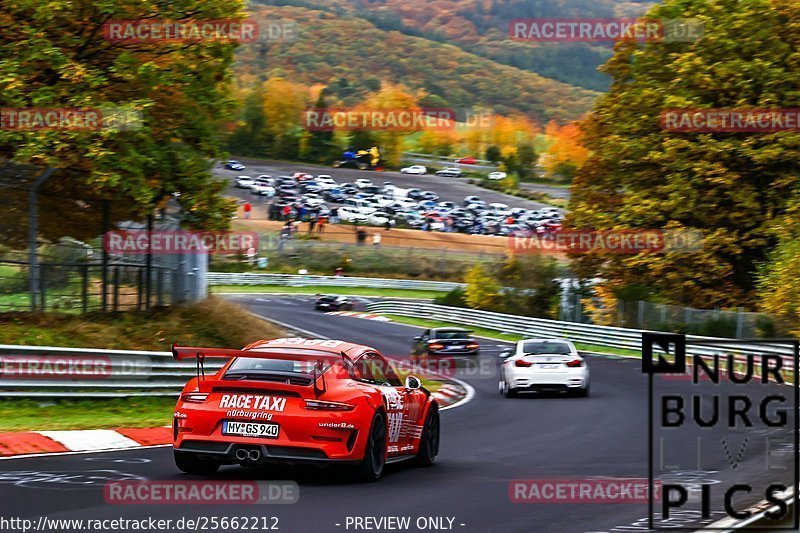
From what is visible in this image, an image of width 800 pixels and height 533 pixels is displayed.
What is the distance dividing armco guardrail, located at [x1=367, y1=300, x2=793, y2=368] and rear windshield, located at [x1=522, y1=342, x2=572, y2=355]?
5.07 meters

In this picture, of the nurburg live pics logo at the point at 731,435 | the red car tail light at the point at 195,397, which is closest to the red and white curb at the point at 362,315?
the nurburg live pics logo at the point at 731,435

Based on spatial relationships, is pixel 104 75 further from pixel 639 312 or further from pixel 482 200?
pixel 482 200

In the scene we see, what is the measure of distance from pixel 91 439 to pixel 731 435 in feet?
30.2

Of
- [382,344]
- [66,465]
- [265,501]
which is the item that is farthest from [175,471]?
[382,344]

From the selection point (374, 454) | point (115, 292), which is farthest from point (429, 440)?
point (115, 292)

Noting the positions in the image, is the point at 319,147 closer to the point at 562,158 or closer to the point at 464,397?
the point at 562,158

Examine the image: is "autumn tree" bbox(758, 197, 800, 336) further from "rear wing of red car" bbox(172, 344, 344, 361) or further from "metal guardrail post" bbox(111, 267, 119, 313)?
"rear wing of red car" bbox(172, 344, 344, 361)

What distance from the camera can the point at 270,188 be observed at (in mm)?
112625

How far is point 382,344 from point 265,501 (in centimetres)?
3634

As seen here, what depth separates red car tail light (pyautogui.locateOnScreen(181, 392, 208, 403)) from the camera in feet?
35.8

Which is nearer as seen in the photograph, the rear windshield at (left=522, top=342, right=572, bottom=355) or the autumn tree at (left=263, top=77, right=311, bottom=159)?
the rear windshield at (left=522, top=342, right=572, bottom=355)

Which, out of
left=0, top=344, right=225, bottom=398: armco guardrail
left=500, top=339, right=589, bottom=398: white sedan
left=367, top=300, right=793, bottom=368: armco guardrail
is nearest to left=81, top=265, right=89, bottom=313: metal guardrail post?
left=0, top=344, right=225, bottom=398: armco guardrail

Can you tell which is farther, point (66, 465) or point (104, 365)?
point (104, 365)

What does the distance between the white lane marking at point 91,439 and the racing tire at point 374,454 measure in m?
4.06
